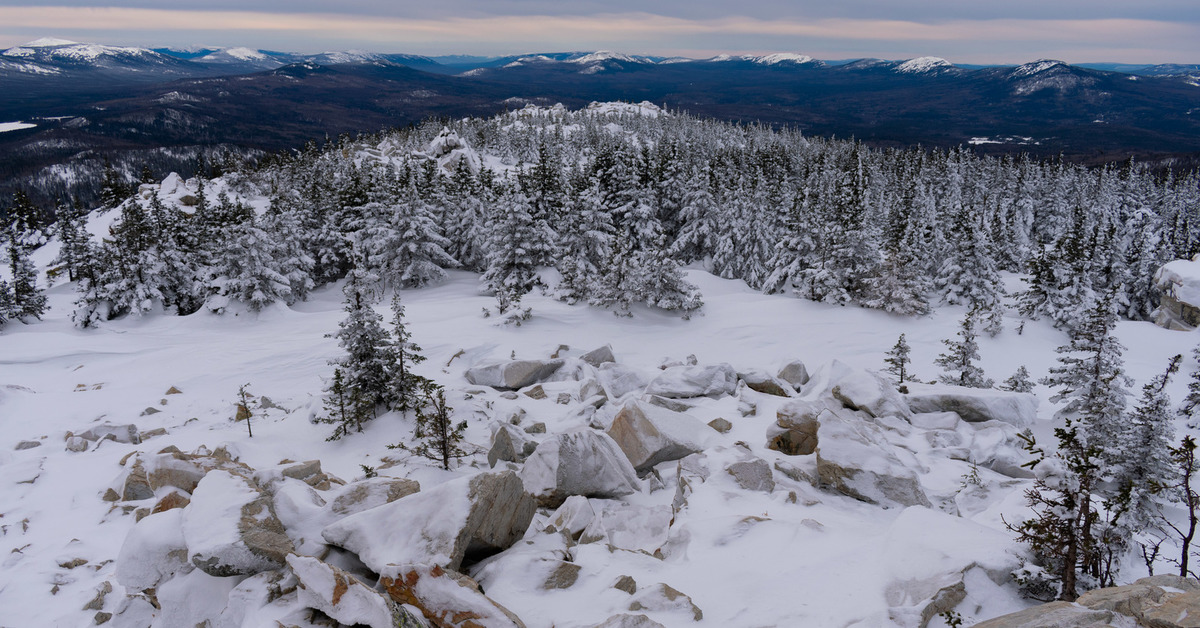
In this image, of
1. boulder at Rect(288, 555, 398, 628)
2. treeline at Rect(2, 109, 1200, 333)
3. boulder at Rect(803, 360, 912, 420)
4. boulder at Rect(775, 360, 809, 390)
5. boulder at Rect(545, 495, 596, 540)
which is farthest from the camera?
treeline at Rect(2, 109, 1200, 333)

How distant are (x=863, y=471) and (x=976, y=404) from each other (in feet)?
20.0

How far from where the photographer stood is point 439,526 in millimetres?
7168

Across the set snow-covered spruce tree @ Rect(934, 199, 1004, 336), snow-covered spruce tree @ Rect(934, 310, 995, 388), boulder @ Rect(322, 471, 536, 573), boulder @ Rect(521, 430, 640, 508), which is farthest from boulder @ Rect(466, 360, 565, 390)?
snow-covered spruce tree @ Rect(934, 199, 1004, 336)

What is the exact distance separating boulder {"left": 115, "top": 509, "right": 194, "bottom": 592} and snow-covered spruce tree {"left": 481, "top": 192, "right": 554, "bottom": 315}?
25.7m

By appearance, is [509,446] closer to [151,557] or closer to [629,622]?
[151,557]

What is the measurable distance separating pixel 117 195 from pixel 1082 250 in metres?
82.8

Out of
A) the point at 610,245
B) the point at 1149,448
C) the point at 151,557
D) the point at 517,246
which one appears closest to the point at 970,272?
the point at 610,245

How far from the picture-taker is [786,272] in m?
35.4

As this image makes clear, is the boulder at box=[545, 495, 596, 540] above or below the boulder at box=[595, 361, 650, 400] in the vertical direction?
above

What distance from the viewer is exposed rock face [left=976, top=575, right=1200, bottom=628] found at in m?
4.75

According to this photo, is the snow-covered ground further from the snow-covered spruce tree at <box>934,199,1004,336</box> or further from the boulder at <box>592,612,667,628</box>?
the snow-covered spruce tree at <box>934,199,1004,336</box>

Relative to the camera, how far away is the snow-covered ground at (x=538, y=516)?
6.90m

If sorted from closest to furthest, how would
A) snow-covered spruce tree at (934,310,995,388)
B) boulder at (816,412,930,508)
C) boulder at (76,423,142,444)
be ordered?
boulder at (816,412,930,508) < boulder at (76,423,142,444) < snow-covered spruce tree at (934,310,995,388)

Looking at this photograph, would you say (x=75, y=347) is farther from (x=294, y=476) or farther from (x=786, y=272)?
(x=786, y=272)
